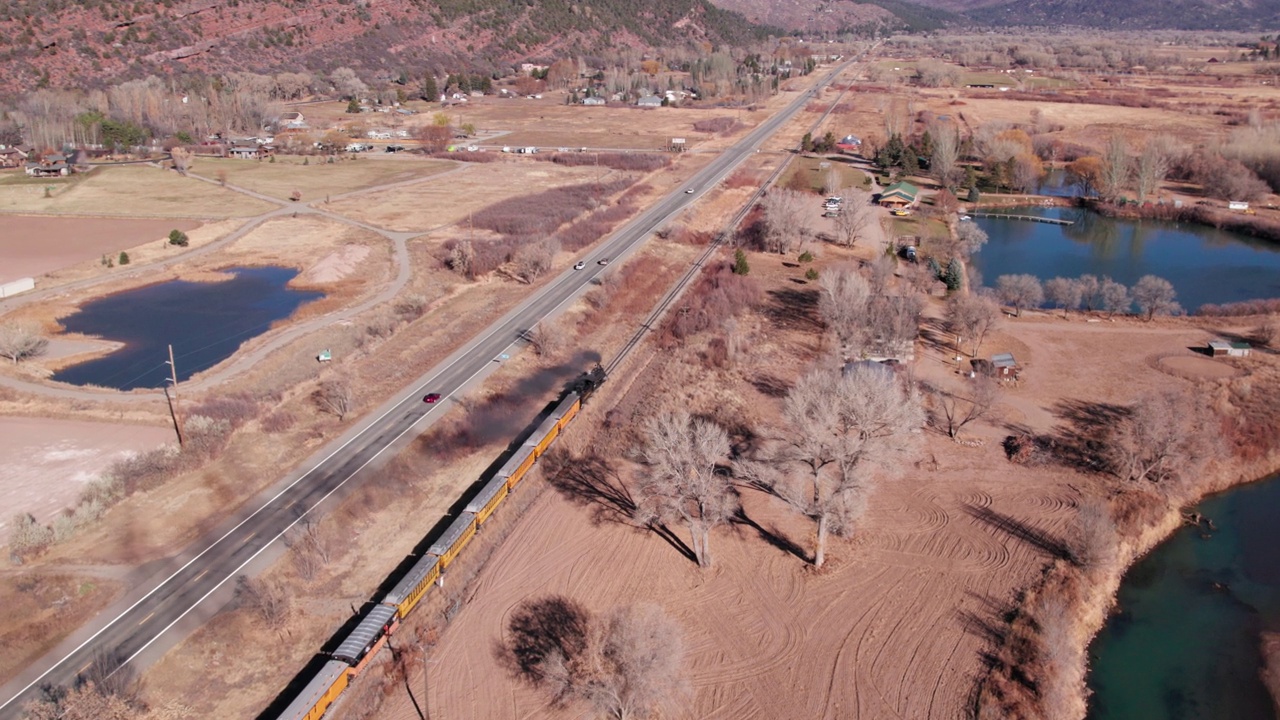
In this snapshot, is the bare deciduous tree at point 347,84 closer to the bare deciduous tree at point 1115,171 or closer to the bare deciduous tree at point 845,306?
the bare deciduous tree at point 1115,171

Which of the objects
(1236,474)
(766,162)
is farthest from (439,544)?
(766,162)

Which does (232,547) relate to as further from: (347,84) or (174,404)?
(347,84)

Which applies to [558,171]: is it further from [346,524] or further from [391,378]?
[346,524]

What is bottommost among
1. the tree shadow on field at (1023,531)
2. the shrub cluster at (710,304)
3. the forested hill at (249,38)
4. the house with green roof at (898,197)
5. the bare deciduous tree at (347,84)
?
the tree shadow on field at (1023,531)

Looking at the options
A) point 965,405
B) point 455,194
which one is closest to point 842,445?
point 965,405

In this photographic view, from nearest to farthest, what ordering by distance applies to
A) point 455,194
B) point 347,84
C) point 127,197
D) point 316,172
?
point 127,197, point 455,194, point 316,172, point 347,84

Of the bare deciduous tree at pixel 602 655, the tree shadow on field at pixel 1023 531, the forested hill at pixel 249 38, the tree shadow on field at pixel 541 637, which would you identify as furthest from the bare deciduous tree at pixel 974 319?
the forested hill at pixel 249 38
